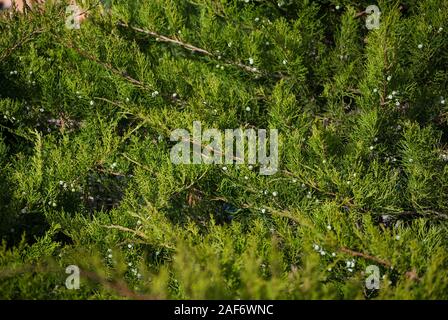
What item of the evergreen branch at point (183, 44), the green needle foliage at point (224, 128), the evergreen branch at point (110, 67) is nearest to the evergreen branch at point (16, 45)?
the green needle foliage at point (224, 128)

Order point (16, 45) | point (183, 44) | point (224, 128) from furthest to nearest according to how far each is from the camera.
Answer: point (183, 44) → point (16, 45) → point (224, 128)

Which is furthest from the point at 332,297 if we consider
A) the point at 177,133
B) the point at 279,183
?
the point at 177,133

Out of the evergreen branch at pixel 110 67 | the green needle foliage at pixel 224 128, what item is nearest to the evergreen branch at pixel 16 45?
the green needle foliage at pixel 224 128

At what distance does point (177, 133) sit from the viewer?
2498 mm

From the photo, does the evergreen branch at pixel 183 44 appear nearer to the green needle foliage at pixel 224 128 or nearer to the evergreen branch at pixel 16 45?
the green needle foliage at pixel 224 128

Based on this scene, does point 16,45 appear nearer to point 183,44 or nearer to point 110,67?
point 110,67

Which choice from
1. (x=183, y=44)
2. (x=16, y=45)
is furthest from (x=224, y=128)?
(x=16, y=45)

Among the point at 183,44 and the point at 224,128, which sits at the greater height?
the point at 183,44

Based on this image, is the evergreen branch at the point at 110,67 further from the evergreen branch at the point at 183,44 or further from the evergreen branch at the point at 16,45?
the evergreen branch at the point at 183,44

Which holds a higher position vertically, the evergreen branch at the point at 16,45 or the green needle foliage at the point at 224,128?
the evergreen branch at the point at 16,45

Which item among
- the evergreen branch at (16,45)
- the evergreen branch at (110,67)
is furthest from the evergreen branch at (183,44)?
the evergreen branch at (16,45)

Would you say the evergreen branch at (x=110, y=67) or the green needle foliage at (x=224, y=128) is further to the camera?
the evergreen branch at (x=110, y=67)

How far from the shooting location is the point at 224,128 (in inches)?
103

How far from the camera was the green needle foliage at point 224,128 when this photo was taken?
190cm
